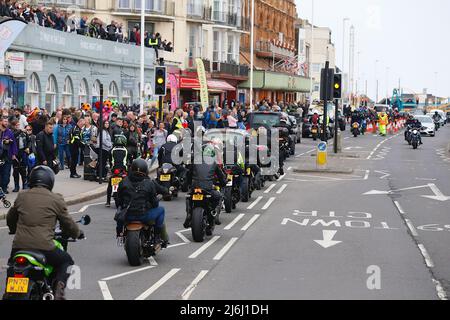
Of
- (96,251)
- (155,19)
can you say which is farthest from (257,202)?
(155,19)

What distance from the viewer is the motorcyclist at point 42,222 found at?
9.92m

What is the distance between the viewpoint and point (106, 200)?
2383 centimetres

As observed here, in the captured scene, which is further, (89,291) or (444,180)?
(444,180)

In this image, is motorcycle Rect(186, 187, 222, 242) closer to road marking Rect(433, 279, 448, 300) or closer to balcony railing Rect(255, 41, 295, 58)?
road marking Rect(433, 279, 448, 300)

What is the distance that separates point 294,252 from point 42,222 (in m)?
6.89

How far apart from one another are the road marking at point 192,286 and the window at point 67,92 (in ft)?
97.4

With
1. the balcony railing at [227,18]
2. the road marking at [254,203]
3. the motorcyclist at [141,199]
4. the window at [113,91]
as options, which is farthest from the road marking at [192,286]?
the balcony railing at [227,18]

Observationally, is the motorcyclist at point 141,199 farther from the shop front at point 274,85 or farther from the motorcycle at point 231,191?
the shop front at point 274,85

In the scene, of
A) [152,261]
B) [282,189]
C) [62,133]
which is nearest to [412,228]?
[152,261]

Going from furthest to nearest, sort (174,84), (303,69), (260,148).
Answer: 1. (303,69)
2. (174,84)
3. (260,148)

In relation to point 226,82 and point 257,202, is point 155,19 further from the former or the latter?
point 257,202

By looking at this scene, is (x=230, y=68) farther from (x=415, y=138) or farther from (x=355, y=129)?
(x=415, y=138)

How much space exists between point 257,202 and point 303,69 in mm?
75343
